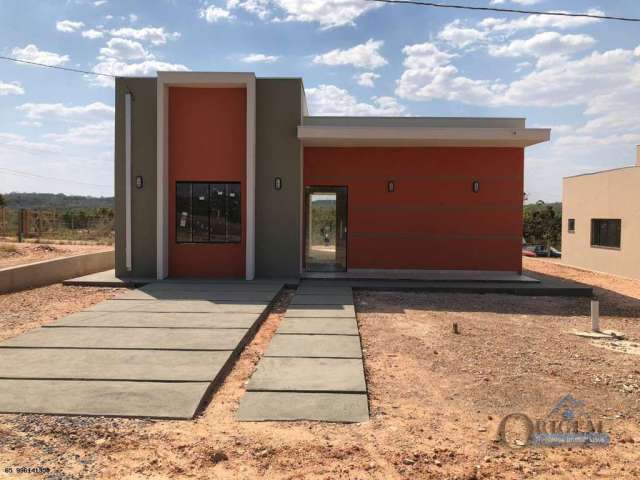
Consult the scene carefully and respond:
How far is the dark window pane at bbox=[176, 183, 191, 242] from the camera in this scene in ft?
33.9

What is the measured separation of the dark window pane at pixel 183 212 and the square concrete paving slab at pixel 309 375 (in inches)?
242

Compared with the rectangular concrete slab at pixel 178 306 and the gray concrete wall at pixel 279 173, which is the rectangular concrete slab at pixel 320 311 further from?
the gray concrete wall at pixel 279 173

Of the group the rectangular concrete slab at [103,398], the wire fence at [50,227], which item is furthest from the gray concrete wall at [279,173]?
the wire fence at [50,227]

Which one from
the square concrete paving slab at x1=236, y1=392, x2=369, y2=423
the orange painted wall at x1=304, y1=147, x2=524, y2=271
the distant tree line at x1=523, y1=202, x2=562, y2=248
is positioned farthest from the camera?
the distant tree line at x1=523, y1=202, x2=562, y2=248

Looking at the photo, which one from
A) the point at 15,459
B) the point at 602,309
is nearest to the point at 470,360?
the point at 15,459

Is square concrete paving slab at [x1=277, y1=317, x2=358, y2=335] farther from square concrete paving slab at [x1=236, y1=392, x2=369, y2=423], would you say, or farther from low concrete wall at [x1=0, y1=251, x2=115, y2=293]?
low concrete wall at [x1=0, y1=251, x2=115, y2=293]

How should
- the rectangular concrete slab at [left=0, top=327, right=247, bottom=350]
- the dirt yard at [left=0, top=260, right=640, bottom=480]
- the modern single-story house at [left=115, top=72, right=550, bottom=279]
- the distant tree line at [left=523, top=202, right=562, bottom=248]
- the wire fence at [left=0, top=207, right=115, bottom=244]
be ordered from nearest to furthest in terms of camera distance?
the dirt yard at [left=0, top=260, right=640, bottom=480] < the rectangular concrete slab at [left=0, top=327, right=247, bottom=350] < the modern single-story house at [left=115, top=72, right=550, bottom=279] < the wire fence at [left=0, top=207, right=115, bottom=244] < the distant tree line at [left=523, top=202, right=562, bottom=248]

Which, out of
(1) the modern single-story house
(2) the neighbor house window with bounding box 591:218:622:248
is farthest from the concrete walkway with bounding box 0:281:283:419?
(2) the neighbor house window with bounding box 591:218:622:248

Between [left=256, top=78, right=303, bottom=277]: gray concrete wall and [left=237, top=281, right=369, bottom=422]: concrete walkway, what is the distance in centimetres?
335

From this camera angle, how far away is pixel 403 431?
329 centimetres

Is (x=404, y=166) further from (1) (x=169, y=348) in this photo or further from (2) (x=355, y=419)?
(2) (x=355, y=419)

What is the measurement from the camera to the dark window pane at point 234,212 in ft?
33.8

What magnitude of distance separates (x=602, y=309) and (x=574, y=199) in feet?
36.4

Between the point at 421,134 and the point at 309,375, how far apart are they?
6816 millimetres
